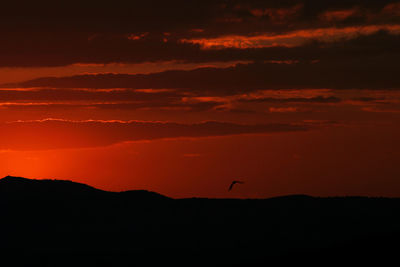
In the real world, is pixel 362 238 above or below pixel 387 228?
below

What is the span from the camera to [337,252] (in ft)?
538

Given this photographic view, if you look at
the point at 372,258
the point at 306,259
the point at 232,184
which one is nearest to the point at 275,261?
the point at 306,259

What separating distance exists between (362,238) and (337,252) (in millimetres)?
8960

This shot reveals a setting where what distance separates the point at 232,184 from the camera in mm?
123062

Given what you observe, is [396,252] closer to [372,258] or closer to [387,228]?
[372,258]

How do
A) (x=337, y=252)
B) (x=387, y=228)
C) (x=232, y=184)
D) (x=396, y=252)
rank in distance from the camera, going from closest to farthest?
(x=232, y=184)
(x=396, y=252)
(x=337, y=252)
(x=387, y=228)

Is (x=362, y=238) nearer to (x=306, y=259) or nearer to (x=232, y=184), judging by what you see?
(x=306, y=259)

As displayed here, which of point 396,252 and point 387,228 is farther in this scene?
point 387,228

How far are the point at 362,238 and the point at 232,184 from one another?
56313 mm

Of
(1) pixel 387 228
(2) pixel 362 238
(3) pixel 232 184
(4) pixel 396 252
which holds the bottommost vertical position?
(3) pixel 232 184

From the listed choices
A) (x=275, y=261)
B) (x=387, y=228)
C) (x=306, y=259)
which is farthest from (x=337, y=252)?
(x=387, y=228)

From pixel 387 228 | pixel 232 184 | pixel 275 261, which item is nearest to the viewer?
pixel 232 184

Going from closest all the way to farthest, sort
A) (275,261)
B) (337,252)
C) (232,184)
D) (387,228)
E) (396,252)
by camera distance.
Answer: (232,184) < (396,252) < (337,252) < (275,261) < (387,228)

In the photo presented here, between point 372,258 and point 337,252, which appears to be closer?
point 372,258
